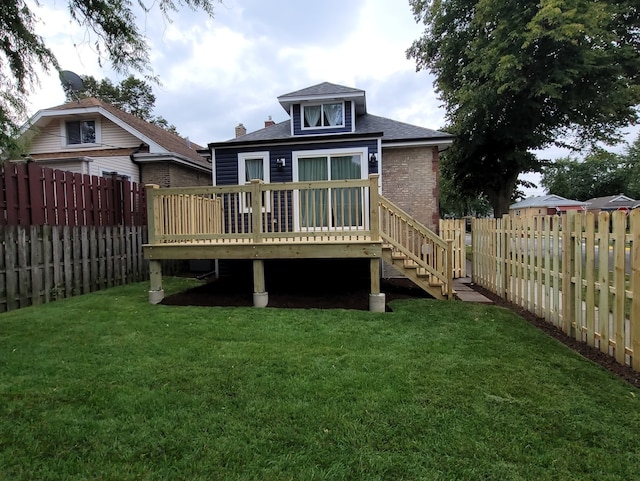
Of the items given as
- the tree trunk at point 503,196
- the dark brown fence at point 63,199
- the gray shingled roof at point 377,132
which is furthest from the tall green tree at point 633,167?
the dark brown fence at point 63,199

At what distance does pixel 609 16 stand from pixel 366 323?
12917 millimetres

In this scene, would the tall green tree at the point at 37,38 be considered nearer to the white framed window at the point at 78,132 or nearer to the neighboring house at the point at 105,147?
the neighboring house at the point at 105,147

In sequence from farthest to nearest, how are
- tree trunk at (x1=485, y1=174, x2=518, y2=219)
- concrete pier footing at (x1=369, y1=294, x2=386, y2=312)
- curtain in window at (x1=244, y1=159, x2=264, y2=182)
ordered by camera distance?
tree trunk at (x1=485, y1=174, x2=518, y2=219) → curtain in window at (x1=244, y1=159, x2=264, y2=182) → concrete pier footing at (x1=369, y1=294, x2=386, y2=312)

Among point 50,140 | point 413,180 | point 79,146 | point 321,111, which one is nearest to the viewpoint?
point 413,180

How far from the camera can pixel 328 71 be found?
1645cm

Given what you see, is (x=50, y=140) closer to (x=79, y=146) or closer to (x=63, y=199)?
(x=79, y=146)

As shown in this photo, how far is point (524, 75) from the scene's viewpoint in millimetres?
12586

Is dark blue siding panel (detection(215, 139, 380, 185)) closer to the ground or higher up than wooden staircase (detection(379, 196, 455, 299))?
higher up

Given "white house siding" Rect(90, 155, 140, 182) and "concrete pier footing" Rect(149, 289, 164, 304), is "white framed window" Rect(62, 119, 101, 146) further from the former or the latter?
"concrete pier footing" Rect(149, 289, 164, 304)

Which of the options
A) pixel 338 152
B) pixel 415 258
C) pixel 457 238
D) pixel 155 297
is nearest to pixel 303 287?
pixel 415 258

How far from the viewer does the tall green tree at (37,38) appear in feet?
11.0

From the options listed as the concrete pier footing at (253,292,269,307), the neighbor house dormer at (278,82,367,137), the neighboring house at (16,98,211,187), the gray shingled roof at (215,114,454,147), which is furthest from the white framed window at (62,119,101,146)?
the concrete pier footing at (253,292,269,307)

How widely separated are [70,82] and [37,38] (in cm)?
43

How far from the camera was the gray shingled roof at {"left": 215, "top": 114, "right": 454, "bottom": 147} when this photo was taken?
992cm
